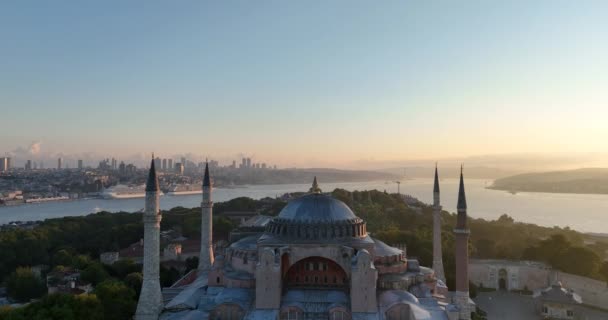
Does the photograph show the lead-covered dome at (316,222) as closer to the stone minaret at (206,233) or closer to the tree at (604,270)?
the stone minaret at (206,233)

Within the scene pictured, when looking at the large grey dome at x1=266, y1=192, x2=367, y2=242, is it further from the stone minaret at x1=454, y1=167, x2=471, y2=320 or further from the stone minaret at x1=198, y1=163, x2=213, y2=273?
the stone minaret at x1=198, y1=163, x2=213, y2=273

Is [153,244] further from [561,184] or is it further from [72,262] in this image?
[561,184]

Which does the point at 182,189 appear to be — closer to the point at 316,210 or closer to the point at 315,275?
the point at 316,210

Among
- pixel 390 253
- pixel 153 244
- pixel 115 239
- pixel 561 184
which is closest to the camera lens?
pixel 153 244

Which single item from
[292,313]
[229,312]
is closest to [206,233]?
[229,312]

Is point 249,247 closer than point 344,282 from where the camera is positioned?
No

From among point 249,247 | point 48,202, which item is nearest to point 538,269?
→ point 249,247

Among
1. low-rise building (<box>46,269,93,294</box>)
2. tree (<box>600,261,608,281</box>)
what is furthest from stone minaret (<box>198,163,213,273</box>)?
tree (<box>600,261,608,281</box>)
